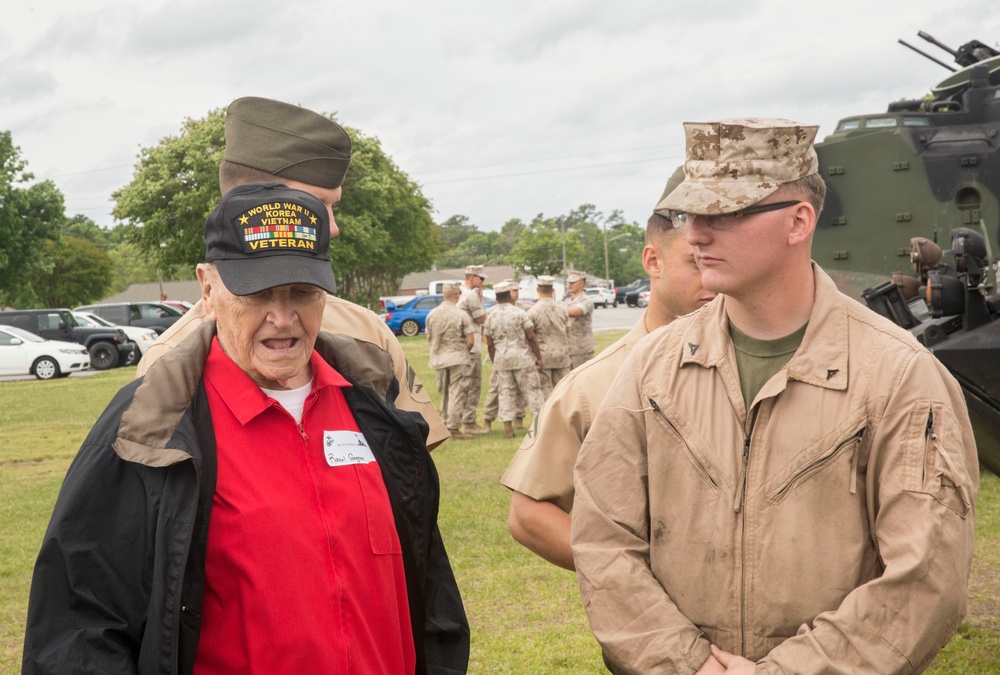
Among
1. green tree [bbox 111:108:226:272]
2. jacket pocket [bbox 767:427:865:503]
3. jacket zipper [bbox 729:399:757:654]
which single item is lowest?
jacket zipper [bbox 729:399:757:654]

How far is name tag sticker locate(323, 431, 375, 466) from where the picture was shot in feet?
8.94

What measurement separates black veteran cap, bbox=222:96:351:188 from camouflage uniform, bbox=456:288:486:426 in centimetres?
1066

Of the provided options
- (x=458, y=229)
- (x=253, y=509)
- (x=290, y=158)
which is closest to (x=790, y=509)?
(x=253, y=509)

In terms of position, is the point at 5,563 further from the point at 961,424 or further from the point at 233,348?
the point at 961,424

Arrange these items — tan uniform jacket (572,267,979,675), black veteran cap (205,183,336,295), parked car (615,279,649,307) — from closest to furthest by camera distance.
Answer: tan uniform jacket (572,267,979,675) → black veteran cap (205,183,336,295) → parked car (615,279,649,307)

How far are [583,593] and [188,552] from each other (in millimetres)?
845

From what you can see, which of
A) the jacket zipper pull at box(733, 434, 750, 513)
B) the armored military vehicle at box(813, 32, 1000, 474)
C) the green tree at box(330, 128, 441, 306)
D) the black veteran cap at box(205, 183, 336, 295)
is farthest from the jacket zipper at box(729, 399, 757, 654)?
the green tree at box(330, 128, 441, 306)

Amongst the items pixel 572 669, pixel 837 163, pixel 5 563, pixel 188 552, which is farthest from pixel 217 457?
pixel 837 163

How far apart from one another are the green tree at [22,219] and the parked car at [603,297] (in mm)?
33742

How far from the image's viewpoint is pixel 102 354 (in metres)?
30.4

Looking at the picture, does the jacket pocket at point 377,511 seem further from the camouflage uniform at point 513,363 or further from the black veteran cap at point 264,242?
the camouflage uniform at point 513,363

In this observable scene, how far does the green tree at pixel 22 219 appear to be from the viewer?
36.9 m

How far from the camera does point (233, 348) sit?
9.03 ft

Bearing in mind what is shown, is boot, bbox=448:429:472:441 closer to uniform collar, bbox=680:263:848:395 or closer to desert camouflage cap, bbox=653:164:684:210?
desert camouflage cap, bbox=653:164:684:210
